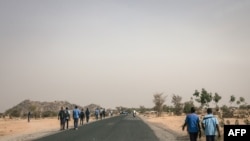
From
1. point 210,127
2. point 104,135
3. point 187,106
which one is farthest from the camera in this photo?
point 187,106

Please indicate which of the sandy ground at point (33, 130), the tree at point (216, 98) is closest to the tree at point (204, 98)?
the tree at point (216, 98)

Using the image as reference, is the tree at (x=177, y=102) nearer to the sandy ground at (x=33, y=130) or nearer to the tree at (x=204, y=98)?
the tree at (x=204, y=98)

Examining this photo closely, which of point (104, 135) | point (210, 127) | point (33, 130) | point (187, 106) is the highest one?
point (210, 127)

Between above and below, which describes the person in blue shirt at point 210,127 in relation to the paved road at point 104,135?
above

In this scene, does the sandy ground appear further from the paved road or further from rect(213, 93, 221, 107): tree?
rect(213, 93, 221, 107): tree


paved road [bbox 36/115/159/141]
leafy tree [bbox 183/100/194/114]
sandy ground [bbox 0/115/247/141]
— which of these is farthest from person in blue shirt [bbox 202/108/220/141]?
Answer: leafy tree [bbox 183/100/194/114]

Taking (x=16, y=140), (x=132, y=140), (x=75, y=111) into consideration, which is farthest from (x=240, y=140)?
(x=75, y=111)

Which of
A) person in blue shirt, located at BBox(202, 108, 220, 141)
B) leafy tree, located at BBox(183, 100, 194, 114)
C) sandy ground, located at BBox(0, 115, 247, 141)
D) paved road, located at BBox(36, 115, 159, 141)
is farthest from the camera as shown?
leafy tree, located at BBox(183, 100, 194, 114)

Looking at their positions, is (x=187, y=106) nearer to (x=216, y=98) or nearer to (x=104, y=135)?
(x=216, y=98)

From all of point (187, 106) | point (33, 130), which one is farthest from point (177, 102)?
point (33, 130)

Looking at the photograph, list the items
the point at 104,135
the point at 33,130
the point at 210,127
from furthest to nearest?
the point at 33,130 → the point at 104,135 → the point at 210,127

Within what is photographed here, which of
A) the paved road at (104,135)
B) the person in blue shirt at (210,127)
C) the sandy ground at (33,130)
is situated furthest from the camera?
the sandy ground at (33,130)

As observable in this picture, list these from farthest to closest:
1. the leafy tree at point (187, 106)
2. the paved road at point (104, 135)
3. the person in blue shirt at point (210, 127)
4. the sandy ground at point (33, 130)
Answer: the leafy tree at point (187, 106), the sandy ground at point (33, 130), the paved road at point (104, 135), the person in blue shirt at point (210, 127)

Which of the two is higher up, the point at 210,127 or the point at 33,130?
the point at 210,127
